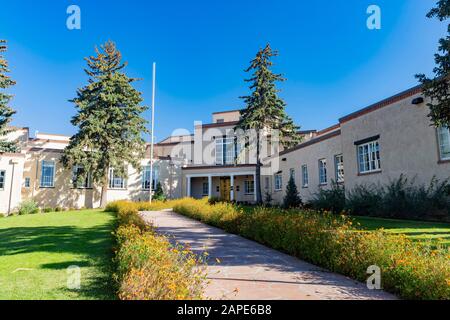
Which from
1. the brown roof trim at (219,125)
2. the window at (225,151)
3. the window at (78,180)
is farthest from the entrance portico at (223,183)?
the window at (78,180)

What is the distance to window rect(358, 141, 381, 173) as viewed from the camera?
48.9 feet

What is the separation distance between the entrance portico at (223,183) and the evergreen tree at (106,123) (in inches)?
242

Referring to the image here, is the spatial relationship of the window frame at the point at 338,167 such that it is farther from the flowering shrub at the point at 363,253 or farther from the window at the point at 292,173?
the flowering shrub at the point at 363,253

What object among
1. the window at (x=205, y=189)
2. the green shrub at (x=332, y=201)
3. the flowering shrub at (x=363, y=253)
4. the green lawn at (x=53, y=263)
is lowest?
the green lawn at (x=53, y=263)

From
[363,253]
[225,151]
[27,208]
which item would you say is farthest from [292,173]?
[27,208]

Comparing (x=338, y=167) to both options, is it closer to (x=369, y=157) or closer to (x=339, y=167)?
(x=339, y=167)

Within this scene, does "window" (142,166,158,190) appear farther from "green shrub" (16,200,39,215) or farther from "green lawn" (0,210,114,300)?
"green lawn" (0,210,114,300)

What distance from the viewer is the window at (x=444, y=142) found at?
11234 mm

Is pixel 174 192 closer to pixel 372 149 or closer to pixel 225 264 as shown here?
pixel 372 149

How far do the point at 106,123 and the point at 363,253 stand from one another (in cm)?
2565

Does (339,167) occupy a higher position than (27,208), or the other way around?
(339,167)

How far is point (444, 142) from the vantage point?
37.4ft

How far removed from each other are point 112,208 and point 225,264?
57.3 feet
